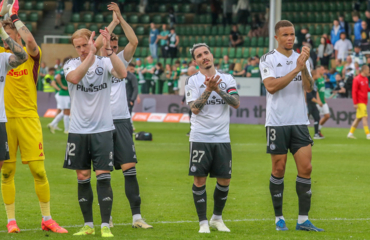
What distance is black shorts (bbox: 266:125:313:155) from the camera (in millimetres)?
6508

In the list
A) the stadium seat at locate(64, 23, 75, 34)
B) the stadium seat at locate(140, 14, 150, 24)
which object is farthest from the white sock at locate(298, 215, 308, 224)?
the stadium seat at locate(64, 23, 75, 34)

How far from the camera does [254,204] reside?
27.4 feet

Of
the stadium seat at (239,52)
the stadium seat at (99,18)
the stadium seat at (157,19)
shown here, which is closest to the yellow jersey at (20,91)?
the stadium seat at (239,52)

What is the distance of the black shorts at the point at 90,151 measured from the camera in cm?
611

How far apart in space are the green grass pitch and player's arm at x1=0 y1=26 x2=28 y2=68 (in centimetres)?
180

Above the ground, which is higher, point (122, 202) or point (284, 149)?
point (284, 149)

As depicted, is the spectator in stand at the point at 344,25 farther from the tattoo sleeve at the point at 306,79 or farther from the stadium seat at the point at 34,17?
the tattoo sleeve at the point at 306,79

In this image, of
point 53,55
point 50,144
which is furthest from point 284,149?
point 53,55

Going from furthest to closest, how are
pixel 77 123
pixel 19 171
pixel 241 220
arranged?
1. pixel 19 171
2. pixel 241 220
3. pixel 77 123

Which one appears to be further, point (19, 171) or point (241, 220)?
point (19, 171)

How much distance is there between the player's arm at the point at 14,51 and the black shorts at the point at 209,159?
2.03 metres

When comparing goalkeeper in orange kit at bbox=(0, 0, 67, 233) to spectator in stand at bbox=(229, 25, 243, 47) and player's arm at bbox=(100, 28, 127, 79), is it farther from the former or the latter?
spectator in stand at bbox=(229, 25, 243, 47)

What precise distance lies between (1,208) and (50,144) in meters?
8.58

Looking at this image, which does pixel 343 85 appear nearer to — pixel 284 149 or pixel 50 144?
pixel 50 144
